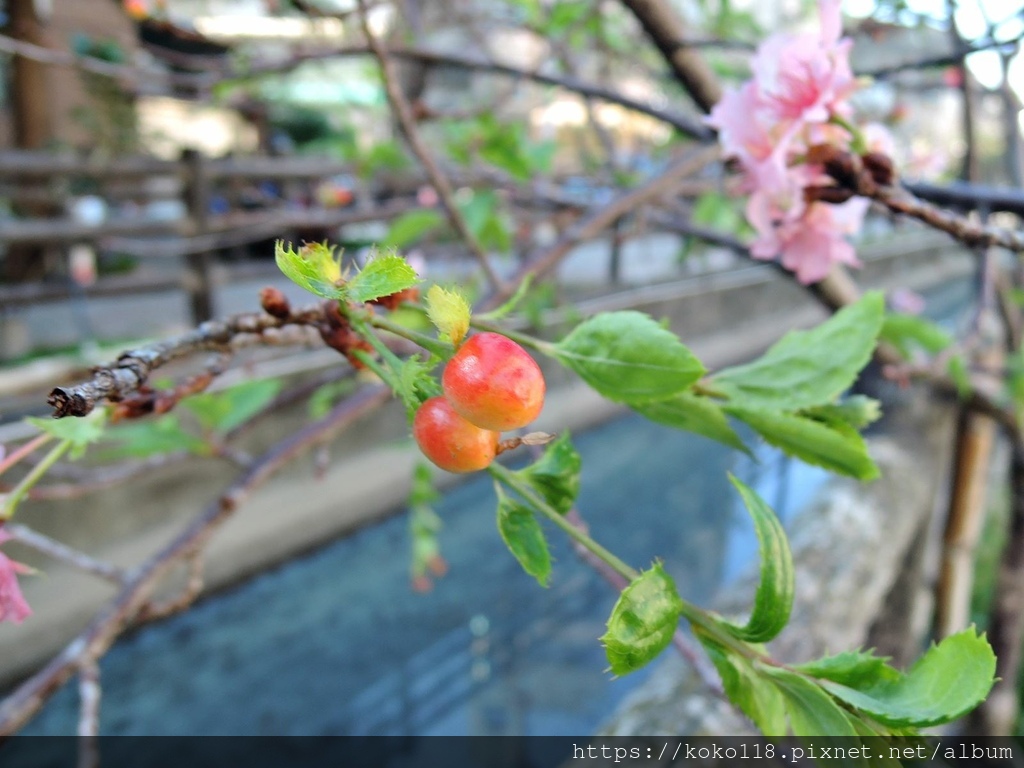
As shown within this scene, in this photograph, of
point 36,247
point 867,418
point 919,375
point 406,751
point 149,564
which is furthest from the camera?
point 36,247

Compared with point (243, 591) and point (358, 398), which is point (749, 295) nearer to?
point (243, 591)

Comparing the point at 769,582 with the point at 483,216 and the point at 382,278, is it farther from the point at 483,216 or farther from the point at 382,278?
the point at 483,216

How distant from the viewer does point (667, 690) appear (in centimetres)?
95

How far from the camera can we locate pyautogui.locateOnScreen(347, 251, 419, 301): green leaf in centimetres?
23

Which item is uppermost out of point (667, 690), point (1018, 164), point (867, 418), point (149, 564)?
point (1018, 164)

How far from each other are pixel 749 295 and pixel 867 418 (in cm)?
438

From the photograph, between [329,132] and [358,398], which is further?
[329,132]

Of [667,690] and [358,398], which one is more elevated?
[358,398]

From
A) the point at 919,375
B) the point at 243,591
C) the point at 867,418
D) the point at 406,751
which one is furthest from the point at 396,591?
the point at 867,418

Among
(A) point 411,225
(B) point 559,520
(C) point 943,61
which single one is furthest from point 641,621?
(A) point 411,225

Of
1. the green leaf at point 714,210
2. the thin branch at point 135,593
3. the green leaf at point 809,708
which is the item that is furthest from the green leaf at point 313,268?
the green leaf at point 714,210

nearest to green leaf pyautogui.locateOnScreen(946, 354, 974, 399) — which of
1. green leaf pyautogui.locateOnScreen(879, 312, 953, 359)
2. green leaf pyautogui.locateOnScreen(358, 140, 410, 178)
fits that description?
green leaf pyautogui.locateOnScreen(879, 312, 953, 359)

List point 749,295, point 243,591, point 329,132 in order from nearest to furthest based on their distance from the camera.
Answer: point 243,591, point 749,295, point 329,132

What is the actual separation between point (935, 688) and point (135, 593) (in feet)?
1.46
